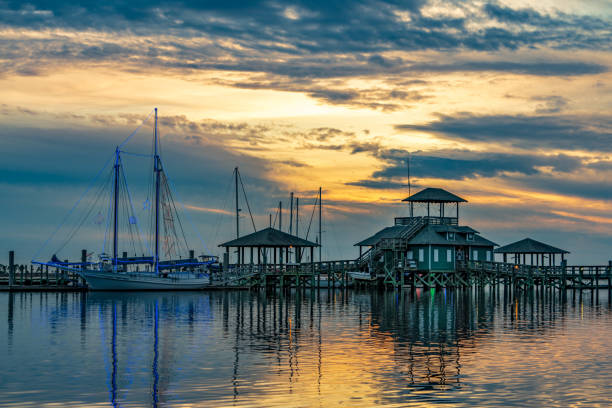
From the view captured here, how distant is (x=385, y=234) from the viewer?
86.8 metres

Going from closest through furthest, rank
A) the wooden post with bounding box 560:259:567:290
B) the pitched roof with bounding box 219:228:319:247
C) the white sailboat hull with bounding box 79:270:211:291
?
the wooden post with bounding box 560:259:567:290 < the white sailboat hull with bounding box 79:270:211:291 < the pitched roof with bounding box 219:228:319:247

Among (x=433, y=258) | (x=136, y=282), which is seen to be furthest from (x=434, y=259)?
(x=136, y=282)

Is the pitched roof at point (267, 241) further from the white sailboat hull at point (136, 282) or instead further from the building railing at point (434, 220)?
the building railing at point (434, 220)

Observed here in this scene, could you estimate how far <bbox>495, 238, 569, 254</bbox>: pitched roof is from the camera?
8838 cm

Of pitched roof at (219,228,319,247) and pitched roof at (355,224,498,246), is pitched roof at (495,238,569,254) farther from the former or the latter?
pitched roof at (219,228,319,247)

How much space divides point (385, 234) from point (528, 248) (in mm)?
→ 17140

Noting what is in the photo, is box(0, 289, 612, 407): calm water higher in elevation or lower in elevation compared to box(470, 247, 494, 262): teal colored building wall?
lower

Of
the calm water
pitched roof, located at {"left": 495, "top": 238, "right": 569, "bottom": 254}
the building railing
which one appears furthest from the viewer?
pitched roof, located at {"left": 495, "top": 238, "right": 569, "bottom": 254}

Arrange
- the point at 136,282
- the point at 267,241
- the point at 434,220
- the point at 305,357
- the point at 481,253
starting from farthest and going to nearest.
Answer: the point at 481,253 < the point at 434,220 < the point at 267,241 < the point at 136,282 < the point at 305,357

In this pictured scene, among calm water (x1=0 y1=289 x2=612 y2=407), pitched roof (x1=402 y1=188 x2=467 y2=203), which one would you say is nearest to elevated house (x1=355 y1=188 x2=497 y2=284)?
pitched roof (x1=402 y1=188 x2=467 y2=203)

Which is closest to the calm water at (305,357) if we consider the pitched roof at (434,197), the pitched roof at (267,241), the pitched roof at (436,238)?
the pitched roof at (267,241)

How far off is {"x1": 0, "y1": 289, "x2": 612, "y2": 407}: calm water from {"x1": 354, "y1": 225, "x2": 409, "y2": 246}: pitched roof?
31.4 meters

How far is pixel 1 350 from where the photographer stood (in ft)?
102

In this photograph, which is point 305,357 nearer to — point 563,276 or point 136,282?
point 136,282
